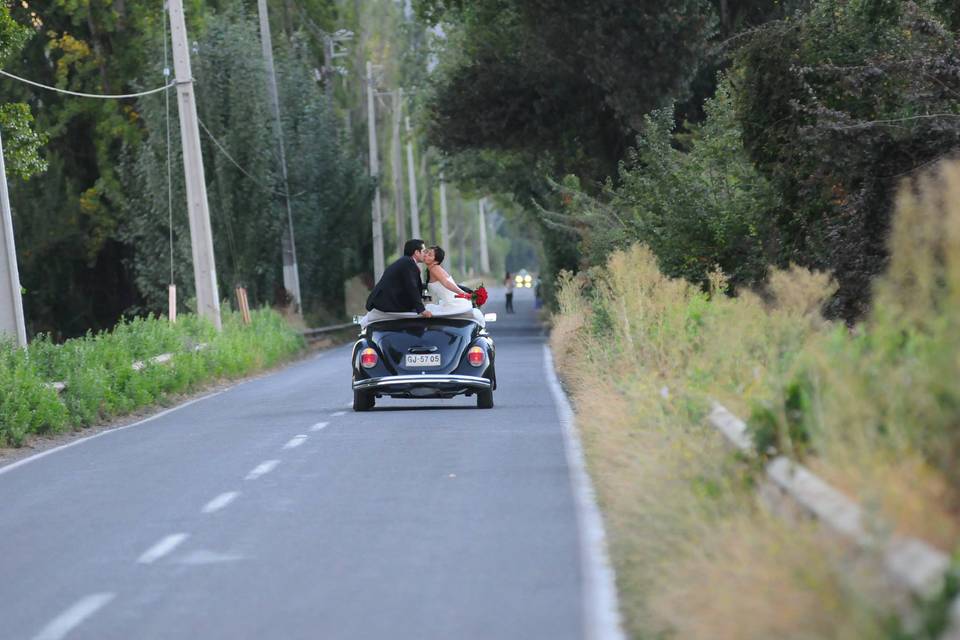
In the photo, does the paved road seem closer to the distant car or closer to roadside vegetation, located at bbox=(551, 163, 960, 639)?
roadside vegetation, located at bbox=(551, 163, 960, 639)

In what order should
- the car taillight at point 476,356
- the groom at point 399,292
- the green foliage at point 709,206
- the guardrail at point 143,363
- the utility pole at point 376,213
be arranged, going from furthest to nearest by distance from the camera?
the utility pole at point 376,213 < the green foliage at point 709,206 < the guardrail at point 143,363 < the groom at point 399,292 < the car taillight at point 476,356

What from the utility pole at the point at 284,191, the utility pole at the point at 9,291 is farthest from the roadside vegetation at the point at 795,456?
the utility pole at the point at 284,191

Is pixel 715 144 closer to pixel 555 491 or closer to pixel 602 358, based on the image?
pixel 602 358

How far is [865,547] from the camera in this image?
5957 millimetres

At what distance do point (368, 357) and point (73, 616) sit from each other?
13.4 metres

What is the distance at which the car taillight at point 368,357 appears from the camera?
22.5 metres

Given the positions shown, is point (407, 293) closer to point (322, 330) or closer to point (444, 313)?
point (444, 313)

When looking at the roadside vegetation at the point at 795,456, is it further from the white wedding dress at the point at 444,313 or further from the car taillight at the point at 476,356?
the white wedding dress at the point at 444,313

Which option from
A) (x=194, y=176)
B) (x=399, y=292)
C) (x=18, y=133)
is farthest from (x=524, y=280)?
(x=399, y=292)

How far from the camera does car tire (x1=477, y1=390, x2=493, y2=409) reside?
2319cm

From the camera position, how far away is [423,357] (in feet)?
73.4

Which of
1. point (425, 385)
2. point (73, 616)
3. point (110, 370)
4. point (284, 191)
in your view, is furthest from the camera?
point (284, 191)

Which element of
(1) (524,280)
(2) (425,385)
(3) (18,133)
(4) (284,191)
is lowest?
(1) (524,280)

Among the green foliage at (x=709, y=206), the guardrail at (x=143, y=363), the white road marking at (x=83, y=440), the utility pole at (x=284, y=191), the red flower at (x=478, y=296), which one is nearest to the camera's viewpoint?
the white road marking at (x=83, y=440)
